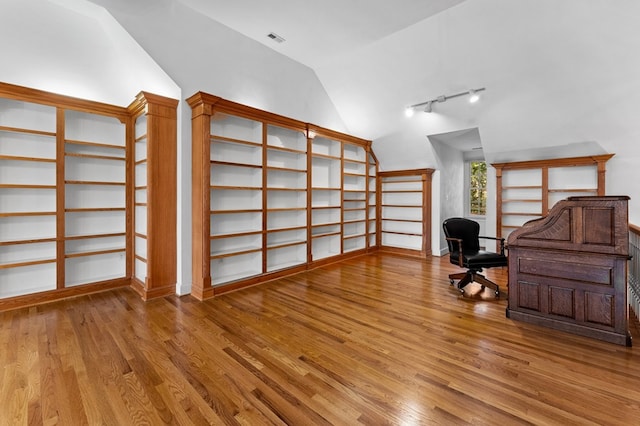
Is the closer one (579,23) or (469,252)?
(579,23)

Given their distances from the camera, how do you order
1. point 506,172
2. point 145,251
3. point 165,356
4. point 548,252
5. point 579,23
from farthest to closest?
1. point 506,172
2. point 145,251
3. point 579,23
4. point 548,252
5. point 165,356

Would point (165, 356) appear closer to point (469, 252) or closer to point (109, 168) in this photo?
point (109, 168)

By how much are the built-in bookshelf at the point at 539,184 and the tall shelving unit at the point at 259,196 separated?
3.07 meters

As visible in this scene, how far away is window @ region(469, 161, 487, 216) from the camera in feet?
25.0

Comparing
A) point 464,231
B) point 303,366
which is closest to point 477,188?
point 464,231

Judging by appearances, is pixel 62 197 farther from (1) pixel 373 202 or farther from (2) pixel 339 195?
(1) pixel 373 202

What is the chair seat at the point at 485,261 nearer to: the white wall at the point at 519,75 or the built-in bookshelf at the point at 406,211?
the built-in bookshelf at the point at 406,211

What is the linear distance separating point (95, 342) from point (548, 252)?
4033mm

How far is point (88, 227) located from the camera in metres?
3.74

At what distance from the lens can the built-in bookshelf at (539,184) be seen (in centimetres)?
484

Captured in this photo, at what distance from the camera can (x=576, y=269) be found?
2488mm

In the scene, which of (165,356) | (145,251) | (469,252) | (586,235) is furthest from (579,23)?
(145,251)

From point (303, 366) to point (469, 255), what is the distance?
2.61m

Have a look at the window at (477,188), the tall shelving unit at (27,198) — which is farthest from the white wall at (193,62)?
the window at (477,188)
